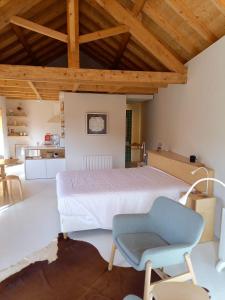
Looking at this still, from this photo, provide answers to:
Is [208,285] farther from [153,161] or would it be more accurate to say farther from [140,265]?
[153,161]

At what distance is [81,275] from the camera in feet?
7.44

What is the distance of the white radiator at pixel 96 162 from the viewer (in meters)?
6.29

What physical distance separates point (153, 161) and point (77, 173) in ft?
5.76

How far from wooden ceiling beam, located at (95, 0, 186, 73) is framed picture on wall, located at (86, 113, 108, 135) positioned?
2.63 metres

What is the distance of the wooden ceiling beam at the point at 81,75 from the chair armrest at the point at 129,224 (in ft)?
8.06

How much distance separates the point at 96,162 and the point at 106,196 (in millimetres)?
3324

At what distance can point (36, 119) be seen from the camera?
8758 mm

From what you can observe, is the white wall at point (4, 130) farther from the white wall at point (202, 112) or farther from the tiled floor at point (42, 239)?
the white wall at point (202, 112)

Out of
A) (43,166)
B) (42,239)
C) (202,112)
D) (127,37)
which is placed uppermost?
(127,37)

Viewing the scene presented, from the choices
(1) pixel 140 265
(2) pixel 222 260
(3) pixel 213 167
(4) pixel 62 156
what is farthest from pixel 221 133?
(4) pixel 62 156

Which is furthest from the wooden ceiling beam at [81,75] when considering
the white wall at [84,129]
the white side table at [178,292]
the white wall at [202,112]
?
the white side table at [178,292]

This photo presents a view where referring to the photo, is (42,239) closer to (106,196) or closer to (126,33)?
(106,196)

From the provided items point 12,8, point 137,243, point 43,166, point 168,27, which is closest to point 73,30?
point 12,8

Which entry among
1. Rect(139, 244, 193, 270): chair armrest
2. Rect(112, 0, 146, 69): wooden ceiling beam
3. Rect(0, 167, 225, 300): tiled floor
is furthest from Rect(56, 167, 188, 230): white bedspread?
Rect(112, 0, 146, 69): wooden ceiling beam
